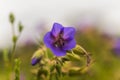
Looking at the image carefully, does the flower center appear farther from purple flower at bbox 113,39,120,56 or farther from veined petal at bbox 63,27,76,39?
purple flower at bbox 113,39,120,56

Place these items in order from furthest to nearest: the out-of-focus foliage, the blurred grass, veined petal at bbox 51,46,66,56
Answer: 1. the blurred grass
2. the out-of-focus foliage
3. veined petal at bbox 51,46,66,56

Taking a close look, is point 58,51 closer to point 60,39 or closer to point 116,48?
point 60,39

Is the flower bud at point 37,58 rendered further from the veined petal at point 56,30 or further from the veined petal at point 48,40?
the veined petal at point 56,30

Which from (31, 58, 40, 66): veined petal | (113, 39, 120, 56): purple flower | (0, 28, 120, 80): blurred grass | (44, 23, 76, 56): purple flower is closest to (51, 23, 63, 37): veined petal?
(44, 23, 76, 56): purple flower

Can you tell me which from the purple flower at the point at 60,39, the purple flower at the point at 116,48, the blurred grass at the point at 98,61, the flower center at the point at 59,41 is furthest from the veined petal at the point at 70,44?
the purple flower at the point at 116,48

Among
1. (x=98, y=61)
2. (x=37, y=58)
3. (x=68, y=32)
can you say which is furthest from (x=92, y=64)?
(x=98, y=61)

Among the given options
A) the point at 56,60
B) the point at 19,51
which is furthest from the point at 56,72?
the point at 19,51

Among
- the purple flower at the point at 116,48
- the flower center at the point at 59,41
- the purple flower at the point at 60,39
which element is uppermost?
the purple flower at the point at 60,39
